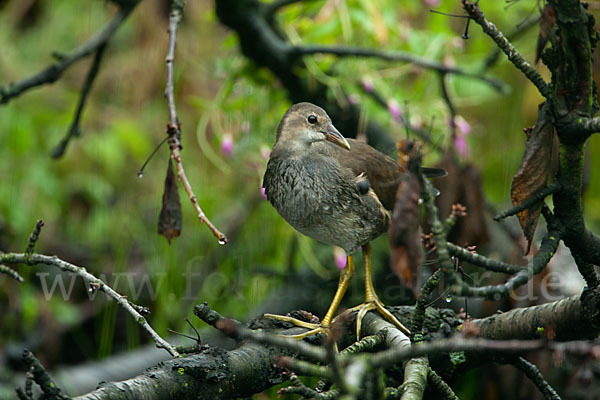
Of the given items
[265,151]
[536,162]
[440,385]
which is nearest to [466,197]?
[265,151]

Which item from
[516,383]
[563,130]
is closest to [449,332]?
[563,130]

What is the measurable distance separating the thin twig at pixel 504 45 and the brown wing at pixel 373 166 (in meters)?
0.97

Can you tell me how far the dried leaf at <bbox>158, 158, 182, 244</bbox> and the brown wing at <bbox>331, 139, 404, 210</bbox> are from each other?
0.75 metres

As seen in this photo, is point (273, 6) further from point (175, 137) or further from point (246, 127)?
point (175, 137)

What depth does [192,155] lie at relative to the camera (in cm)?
588

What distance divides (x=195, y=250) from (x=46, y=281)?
47.0 inches

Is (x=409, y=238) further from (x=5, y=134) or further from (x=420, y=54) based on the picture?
(x=5, y=134)

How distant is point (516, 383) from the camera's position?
11.1ft

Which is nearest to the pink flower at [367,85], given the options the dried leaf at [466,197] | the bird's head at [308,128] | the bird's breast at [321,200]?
the dried leaf at [466,197]

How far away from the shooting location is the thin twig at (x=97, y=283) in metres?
1.57

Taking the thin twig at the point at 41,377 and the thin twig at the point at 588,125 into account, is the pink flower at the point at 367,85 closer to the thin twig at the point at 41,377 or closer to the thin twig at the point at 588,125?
the thin twig at the point at 588,125

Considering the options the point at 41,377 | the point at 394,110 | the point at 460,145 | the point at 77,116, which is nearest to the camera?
the point at 41,377

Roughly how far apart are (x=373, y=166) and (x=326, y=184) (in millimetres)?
252

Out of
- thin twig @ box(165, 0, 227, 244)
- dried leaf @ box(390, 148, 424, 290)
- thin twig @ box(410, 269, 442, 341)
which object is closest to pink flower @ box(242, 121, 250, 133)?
thin twig @ box(165, 0, 227, 244)
